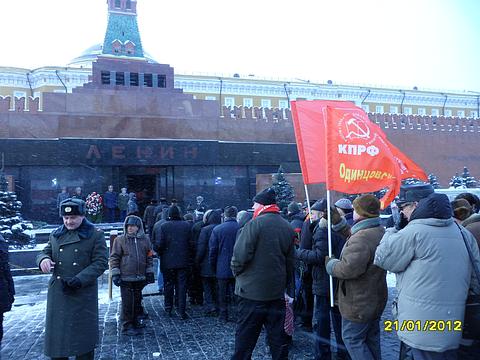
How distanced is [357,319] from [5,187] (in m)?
12.0

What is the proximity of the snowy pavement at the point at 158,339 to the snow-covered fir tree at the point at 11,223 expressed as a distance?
559cm

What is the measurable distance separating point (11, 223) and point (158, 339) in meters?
8.81

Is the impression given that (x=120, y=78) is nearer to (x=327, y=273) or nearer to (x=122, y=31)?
(x=122, y=31)

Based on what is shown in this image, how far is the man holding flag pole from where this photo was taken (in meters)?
3.03

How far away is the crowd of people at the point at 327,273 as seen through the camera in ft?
7.77

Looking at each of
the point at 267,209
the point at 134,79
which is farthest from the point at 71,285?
the point at 134,79

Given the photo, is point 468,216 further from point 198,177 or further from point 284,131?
point 284,131

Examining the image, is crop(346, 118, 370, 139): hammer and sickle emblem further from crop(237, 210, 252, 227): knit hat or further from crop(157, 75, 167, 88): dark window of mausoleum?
crop(157, 75, 167, 88): dark window of mausoleum

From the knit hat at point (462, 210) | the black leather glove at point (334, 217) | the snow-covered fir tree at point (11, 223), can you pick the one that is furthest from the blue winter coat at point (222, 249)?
the snow-covered fir tree at point (11, 223)

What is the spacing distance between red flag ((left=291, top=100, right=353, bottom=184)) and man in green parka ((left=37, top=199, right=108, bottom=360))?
246 centimetres

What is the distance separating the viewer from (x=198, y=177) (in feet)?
61.2

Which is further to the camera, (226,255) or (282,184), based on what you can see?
(282,184)

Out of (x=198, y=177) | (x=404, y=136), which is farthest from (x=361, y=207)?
(x=404, y=136)

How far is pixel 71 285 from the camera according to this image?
3.11 meters
